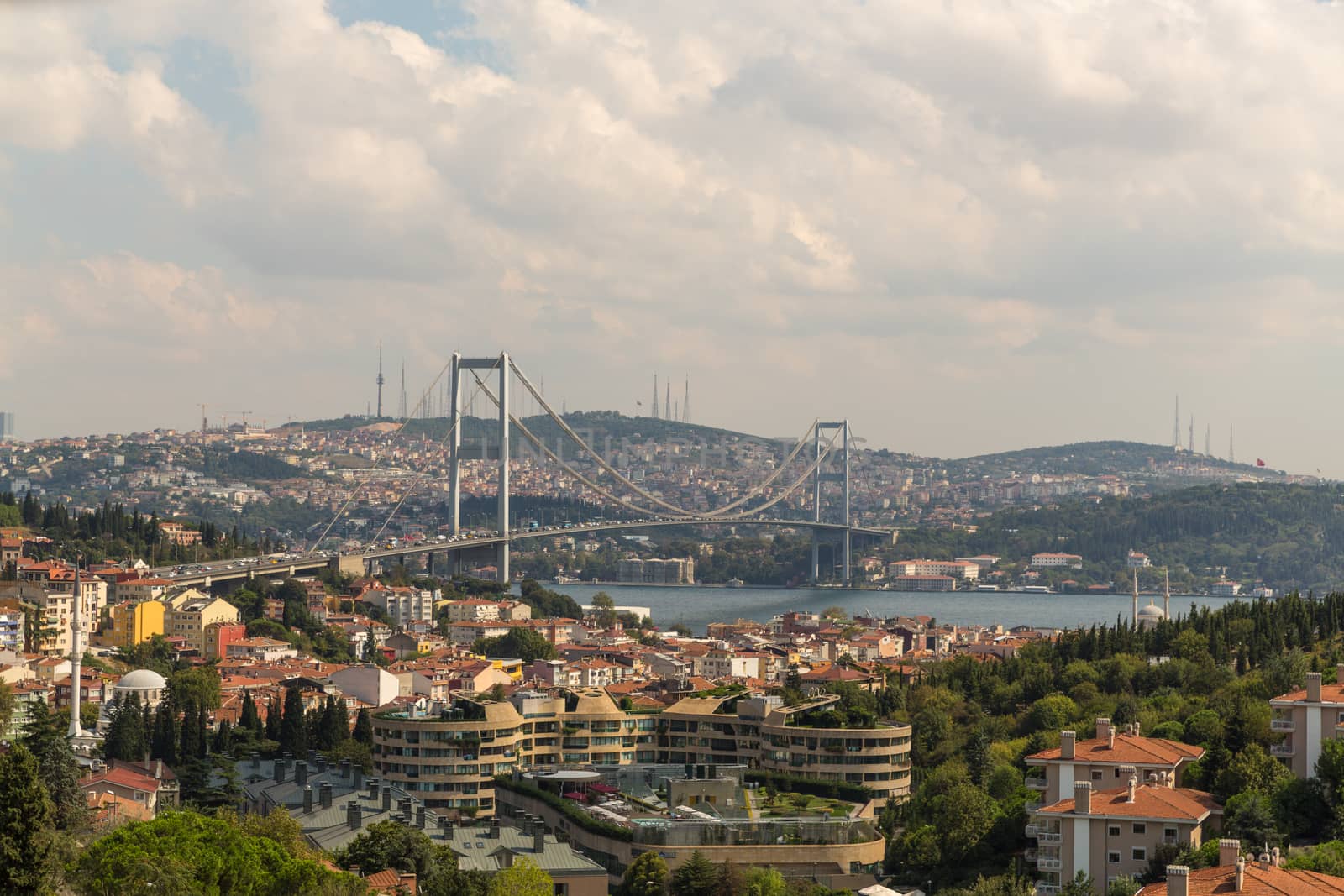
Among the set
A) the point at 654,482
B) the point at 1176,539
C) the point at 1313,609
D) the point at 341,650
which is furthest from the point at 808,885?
the point at 654,482

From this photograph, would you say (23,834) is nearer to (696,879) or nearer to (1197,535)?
(696,879)

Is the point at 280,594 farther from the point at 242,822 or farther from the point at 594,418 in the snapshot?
the point at 594,418

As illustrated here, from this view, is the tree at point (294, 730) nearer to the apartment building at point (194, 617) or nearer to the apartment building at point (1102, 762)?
the apartment building at point (1102, 762)

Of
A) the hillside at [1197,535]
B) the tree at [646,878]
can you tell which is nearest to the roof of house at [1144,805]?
the tree at [646,878]

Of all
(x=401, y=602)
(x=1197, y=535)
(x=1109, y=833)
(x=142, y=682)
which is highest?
(x=1197, y=535)

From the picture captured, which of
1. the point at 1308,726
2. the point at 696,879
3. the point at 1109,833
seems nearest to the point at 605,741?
the point at 696,879

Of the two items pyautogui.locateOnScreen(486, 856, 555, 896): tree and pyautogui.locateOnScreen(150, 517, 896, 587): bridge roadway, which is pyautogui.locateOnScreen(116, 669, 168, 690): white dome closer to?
pyautogui.locateOnScreen(150, 517, 896, 587): bridge roadway
